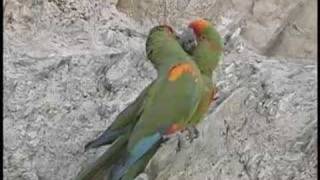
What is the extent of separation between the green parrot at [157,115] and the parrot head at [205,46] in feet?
0.15

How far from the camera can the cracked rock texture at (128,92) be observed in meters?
2.75

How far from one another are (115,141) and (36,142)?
0.56 m

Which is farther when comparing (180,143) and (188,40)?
(180,143)

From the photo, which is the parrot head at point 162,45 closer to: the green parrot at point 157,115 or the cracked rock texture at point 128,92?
the green parrot at point 157,115

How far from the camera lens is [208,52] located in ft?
8.57

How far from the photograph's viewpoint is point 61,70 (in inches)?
129

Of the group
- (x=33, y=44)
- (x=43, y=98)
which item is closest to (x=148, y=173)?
(x=43, y=98)

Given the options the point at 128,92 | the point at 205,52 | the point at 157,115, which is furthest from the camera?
the point at 128,92

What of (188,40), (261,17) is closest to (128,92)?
(188,40)

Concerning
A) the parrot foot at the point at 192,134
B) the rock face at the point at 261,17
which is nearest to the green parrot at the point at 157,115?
the parrot foot at the point at 192,134

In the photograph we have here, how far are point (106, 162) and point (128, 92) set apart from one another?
2.15 feet

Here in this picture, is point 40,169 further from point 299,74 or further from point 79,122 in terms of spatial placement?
point 299,74

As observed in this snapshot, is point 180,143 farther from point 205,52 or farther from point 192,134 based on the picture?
point 205,52

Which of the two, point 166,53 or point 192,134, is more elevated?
point 166,53
